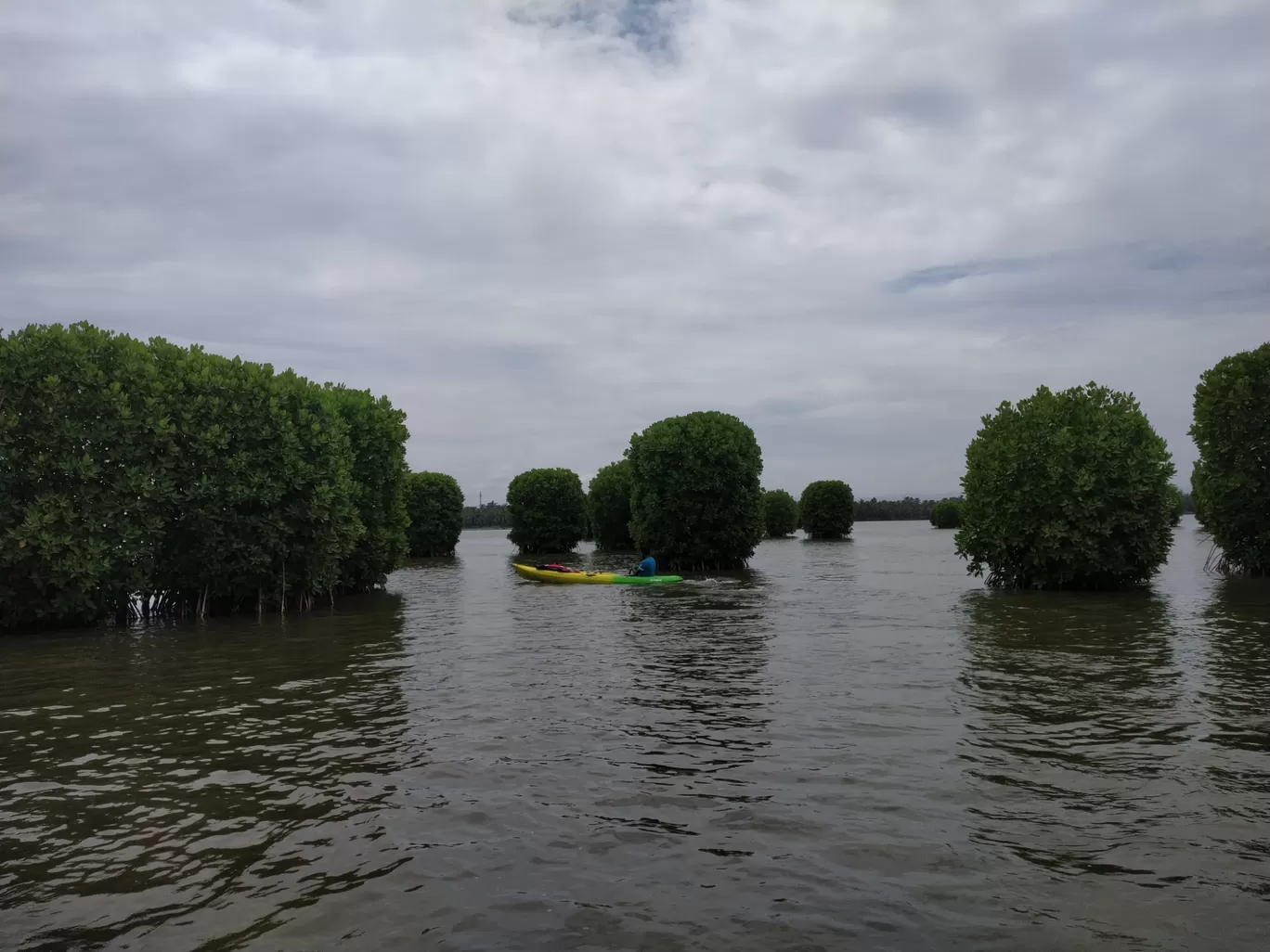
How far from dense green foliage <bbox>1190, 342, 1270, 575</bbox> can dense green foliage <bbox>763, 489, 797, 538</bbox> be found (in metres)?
58.7

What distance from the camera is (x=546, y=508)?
62.1 meters

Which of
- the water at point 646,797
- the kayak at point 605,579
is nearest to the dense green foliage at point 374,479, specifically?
the kayak at point 605,579

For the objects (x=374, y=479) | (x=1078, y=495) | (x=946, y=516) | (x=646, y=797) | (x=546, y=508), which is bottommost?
(x=646, y=797)

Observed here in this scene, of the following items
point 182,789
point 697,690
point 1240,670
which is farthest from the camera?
point 1240,670

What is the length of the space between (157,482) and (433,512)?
3899 centimetres

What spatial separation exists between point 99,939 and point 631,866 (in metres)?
3.44

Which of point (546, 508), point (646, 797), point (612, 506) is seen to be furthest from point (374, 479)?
point (612, 506)

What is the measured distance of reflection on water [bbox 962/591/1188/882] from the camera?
6.66 m

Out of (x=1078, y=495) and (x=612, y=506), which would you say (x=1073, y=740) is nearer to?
(x=1078, y=495)

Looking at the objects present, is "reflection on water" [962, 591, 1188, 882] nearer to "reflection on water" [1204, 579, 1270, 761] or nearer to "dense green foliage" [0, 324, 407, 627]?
"reflection on water" [1204, 579, 1270, 761]

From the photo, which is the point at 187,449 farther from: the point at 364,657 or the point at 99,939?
the point at 99,939

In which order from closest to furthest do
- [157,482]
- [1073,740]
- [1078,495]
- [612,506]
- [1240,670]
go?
1. [1073,740]
2. [1240,670]
3. [157,482]
4. [1078,495]
5. [612,506]

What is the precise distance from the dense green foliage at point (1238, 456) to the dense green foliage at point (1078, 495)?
5582 millimetres

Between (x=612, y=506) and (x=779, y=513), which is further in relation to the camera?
(x=779, y=513)
